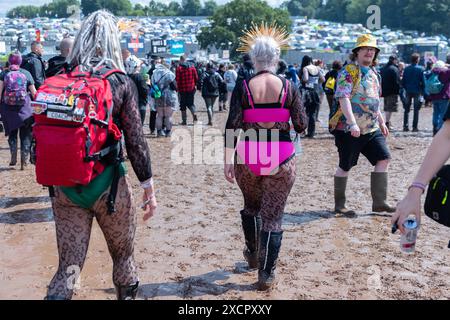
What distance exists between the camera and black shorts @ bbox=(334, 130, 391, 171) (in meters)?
6.36

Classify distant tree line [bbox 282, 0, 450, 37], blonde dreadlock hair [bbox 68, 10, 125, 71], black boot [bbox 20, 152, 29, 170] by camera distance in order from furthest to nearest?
distant tree line [bbox 282, 0, 450, 37]
black boot [bbox 20, 152, 29, 170]
blonde dreadlock hair [bbox 68, 10, 125, 71]

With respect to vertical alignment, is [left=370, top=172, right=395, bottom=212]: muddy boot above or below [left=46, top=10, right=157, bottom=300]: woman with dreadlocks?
below

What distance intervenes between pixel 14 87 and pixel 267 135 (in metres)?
5.71

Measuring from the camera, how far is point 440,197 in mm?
2426

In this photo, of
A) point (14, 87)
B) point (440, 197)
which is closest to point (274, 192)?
point (440, 197)

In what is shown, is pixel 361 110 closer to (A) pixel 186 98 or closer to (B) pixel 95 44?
(B) pixel 95 44

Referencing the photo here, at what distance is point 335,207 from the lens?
6.90 m

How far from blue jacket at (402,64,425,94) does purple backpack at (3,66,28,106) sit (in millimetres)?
8941

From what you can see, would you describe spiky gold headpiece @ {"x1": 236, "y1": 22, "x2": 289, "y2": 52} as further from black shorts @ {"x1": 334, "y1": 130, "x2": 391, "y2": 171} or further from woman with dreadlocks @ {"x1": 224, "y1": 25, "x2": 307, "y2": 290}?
black shorts @ {"x1": 334, "y1": 130, "x2": 391, "y2": 171}

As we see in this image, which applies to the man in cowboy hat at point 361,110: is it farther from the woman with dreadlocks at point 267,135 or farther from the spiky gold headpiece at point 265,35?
the woman with dreadlocks at point 267,135

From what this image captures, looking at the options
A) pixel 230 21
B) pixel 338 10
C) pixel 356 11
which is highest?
pixel 338 10

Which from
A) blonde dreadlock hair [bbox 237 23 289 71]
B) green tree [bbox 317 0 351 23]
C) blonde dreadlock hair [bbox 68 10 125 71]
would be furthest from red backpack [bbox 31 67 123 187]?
green tree [bbox 317 0 351 23]

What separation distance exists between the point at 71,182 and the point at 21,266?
2.43 metres

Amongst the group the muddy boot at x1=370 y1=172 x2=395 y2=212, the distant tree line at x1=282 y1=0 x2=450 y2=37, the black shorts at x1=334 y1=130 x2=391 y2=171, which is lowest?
the muddy boot at x1=370 y1=172 x2=395 y2=212
